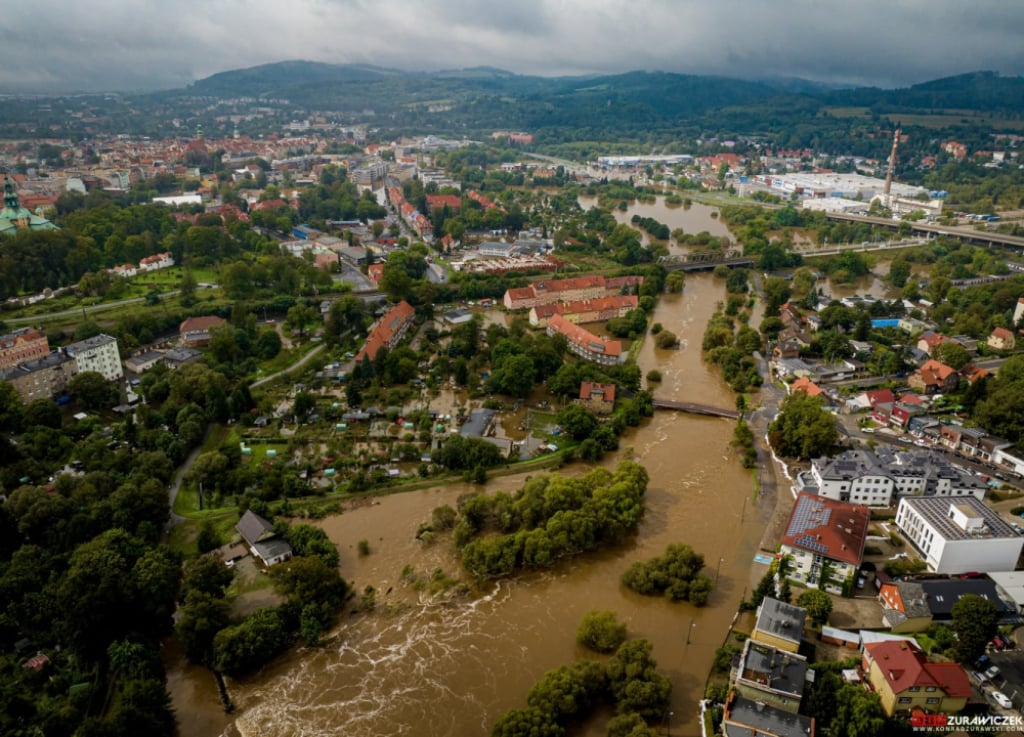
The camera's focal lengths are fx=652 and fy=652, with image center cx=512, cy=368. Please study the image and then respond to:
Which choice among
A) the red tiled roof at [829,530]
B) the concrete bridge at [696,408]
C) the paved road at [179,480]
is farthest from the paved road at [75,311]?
the red tiled roof at [829,530]

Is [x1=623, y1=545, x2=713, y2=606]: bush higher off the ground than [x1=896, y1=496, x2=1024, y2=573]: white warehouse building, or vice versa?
[x1=896, y1=496, x2=1024, y2=573]: white warehouse building

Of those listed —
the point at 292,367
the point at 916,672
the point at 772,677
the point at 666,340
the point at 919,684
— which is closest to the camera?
the point at 919,684

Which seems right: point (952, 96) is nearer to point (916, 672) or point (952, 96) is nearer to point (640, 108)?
point (640, 108)

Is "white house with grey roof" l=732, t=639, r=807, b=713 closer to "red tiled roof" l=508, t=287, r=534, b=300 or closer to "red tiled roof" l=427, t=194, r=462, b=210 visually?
"red tiled roof" l=508, t=287, r=534, b=300

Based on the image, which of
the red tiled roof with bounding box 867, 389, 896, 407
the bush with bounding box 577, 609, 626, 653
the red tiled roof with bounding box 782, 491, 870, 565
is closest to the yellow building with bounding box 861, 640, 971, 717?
the red tiled roof with bounding box 782, 491, 870, 565

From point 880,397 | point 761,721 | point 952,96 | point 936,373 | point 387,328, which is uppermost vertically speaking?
point 952,96

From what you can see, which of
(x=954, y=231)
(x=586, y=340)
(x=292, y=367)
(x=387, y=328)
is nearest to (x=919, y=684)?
(x=586, y=340)
